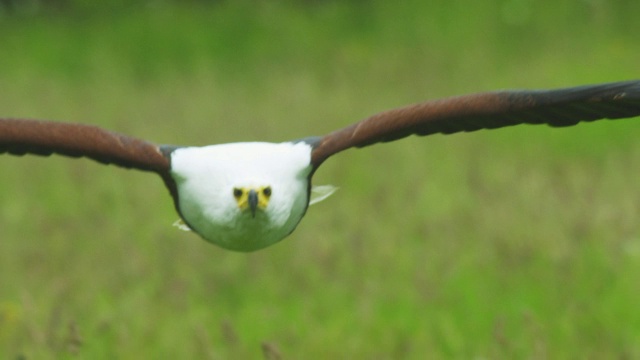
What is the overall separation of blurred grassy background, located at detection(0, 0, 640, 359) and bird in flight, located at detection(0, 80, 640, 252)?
0.52 metres

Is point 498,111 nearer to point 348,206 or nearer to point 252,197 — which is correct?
point 252,197

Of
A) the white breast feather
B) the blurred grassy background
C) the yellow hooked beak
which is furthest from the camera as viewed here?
the blurred grassy background

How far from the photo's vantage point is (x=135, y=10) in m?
16.8

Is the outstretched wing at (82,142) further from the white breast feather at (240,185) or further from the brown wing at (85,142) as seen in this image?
the white breast feather at (240,185)

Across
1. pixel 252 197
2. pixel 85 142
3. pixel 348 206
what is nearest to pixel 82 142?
pixel 85 142

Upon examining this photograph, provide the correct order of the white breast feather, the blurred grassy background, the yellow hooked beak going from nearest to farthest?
the yellow hooked beak
the white breast feather
the blurred grassy background

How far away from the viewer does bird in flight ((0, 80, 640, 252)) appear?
5133mm

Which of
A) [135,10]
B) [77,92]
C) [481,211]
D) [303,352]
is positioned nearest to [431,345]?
[303,352]

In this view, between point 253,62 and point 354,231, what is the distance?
22.3ft

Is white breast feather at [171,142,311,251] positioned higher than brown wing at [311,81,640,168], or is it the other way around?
brown wing at [311,81,640,168]

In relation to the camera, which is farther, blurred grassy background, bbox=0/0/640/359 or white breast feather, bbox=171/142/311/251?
blurred grassy background, bbox=0/0/640/359

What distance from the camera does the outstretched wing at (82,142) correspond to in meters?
5.46

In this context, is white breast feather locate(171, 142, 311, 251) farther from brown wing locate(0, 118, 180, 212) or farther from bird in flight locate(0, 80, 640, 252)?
brown wing locate(0, 118, 180, 212)

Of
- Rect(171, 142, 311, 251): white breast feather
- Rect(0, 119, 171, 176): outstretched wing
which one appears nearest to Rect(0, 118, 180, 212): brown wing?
Rect(0, 119, 171, 176): outstretched wing
